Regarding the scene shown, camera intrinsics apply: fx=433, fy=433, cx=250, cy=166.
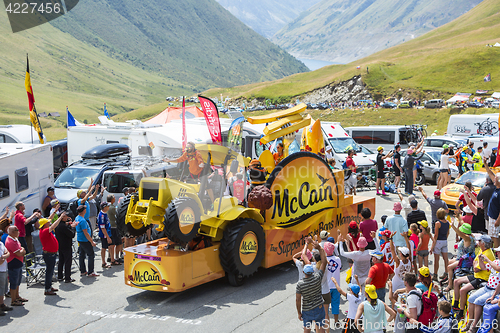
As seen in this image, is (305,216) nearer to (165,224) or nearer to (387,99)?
(165,224)

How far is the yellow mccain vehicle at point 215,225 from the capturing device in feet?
25.3

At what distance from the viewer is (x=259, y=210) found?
904 cm

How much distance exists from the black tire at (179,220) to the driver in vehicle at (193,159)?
1.80ft

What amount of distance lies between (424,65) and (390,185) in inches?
2739

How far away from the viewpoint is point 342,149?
2066 cm

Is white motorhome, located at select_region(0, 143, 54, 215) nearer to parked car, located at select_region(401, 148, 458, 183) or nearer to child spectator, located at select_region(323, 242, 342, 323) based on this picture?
child spectator, located at select_region(323, 242, 342, 323)

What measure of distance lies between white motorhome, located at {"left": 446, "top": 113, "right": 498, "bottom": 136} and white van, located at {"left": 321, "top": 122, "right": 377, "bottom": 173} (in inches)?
406

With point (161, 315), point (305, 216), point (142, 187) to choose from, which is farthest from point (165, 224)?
point (305, 216)

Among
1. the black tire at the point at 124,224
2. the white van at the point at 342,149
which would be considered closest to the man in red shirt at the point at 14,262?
the black tire at the point at 124,224

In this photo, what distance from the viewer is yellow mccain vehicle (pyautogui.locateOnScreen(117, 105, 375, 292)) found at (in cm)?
773

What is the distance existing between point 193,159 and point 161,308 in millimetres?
2796

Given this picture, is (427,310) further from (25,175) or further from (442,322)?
(25,175)

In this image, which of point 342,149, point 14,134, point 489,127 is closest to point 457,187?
point 342,149

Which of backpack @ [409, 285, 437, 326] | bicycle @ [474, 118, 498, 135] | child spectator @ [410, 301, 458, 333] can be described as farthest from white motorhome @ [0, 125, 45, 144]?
bicycle @ [474, 118, 498, 135]
